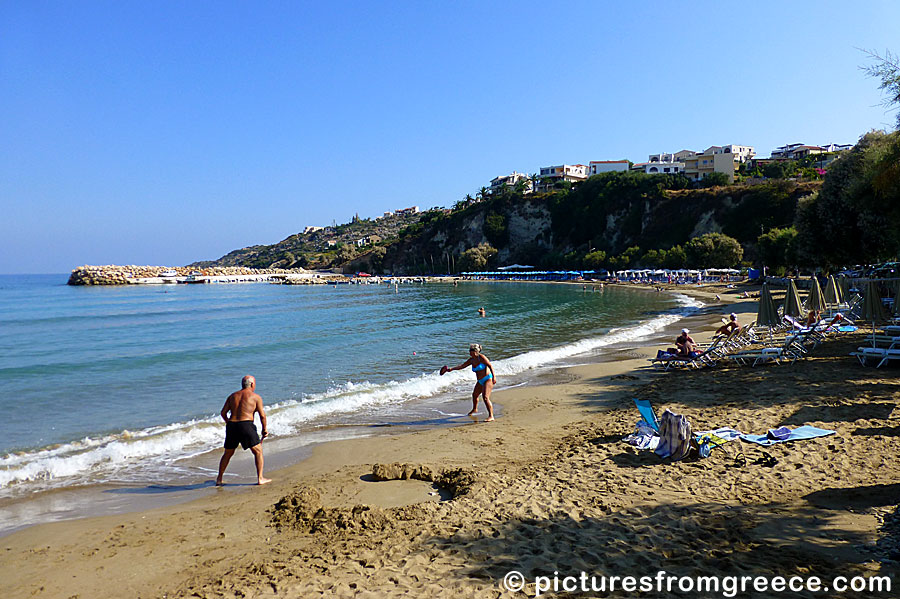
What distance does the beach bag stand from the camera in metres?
6.62

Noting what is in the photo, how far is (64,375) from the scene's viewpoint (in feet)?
55.0

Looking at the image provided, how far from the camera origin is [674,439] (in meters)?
6.71

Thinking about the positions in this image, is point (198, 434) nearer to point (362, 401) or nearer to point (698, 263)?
point (362, 401)

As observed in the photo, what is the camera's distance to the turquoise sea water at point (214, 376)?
9.01 m

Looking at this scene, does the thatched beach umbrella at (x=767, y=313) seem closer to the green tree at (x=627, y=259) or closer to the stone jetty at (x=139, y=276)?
the green tree at (x=627, y=259)

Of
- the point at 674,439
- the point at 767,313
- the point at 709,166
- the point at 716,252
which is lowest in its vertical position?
the point at 674,439

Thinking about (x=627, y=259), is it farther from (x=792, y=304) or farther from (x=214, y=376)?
(x=214, y=376)

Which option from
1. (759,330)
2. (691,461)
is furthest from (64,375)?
(759,330)

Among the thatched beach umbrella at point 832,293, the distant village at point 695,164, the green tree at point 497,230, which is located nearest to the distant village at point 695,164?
the distant village at point 695,164

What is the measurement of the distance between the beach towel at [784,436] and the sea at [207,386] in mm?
5127

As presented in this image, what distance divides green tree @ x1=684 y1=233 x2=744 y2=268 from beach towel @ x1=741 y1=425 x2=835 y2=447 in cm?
6890

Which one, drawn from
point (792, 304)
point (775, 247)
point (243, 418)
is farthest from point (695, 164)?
point (243, 418)

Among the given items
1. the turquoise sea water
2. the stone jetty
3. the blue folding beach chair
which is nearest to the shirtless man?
the turquoise sea water

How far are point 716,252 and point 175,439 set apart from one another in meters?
72.0
